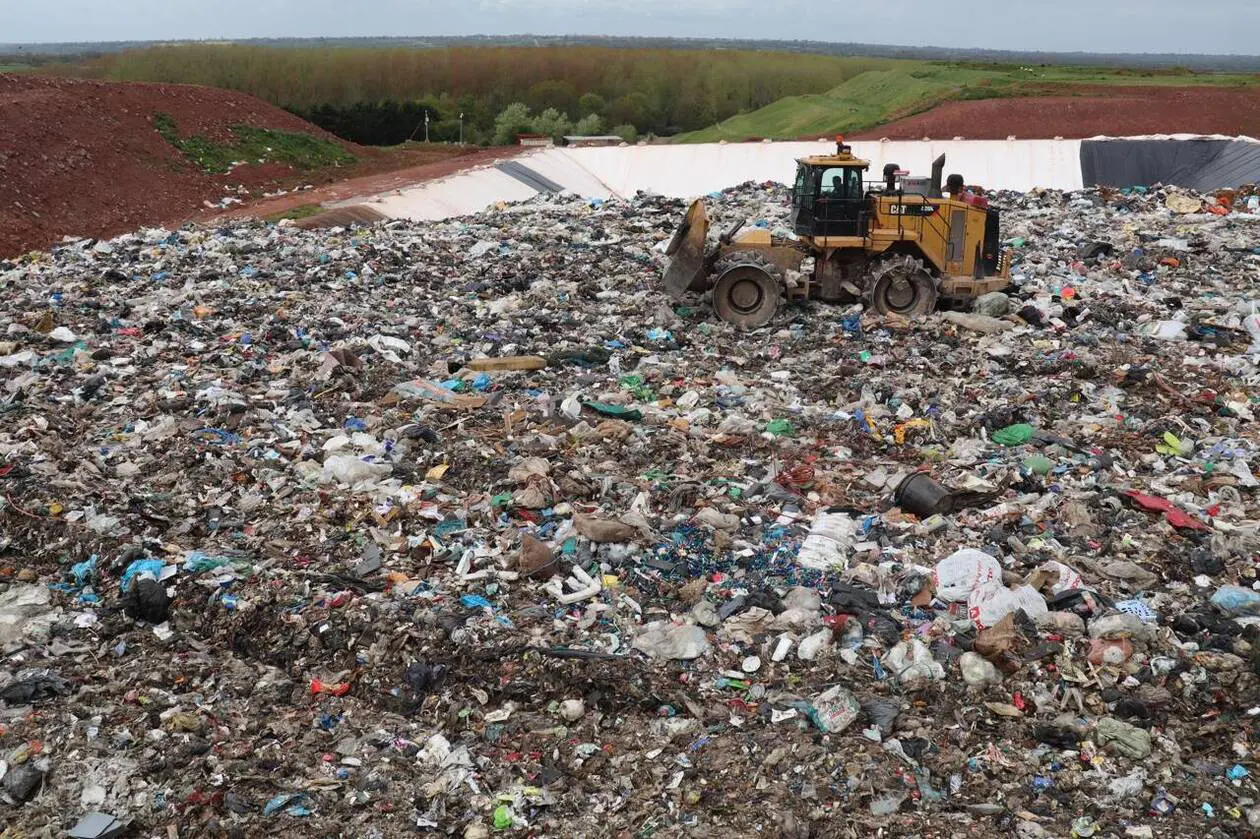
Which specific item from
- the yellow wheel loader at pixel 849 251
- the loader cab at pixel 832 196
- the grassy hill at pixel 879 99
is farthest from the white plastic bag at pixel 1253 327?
the grassy hill at pixel 879 99

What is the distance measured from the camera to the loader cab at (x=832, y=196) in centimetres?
1050

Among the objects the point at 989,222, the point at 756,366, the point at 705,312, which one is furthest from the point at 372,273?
the point at 989,222

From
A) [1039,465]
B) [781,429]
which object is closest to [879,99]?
[781,429]

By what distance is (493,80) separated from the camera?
52.5m

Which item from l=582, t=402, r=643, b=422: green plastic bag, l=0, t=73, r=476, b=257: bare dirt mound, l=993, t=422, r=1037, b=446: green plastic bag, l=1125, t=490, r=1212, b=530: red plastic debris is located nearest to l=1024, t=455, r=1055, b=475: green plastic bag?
l=993, t=422, r=1037, b=446: green plastic bag

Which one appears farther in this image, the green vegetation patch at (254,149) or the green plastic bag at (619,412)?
the green vegetation patch at (254,149)

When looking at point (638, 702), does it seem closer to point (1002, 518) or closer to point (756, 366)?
point (1002, 518)

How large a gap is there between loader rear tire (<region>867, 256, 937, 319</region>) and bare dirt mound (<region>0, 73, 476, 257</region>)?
1248 centimetres

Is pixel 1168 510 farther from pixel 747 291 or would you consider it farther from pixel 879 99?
pixel 879 99

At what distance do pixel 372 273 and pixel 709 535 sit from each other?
25.6 ft

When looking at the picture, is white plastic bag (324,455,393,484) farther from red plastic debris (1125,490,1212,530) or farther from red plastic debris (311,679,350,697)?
red plastic debris (1125,490,1212,530)

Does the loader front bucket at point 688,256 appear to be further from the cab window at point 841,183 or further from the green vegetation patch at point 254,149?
the green vegetation patch at point 254,149

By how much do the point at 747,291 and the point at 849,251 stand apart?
3.67 ft

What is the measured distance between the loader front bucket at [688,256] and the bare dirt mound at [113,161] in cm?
1053
